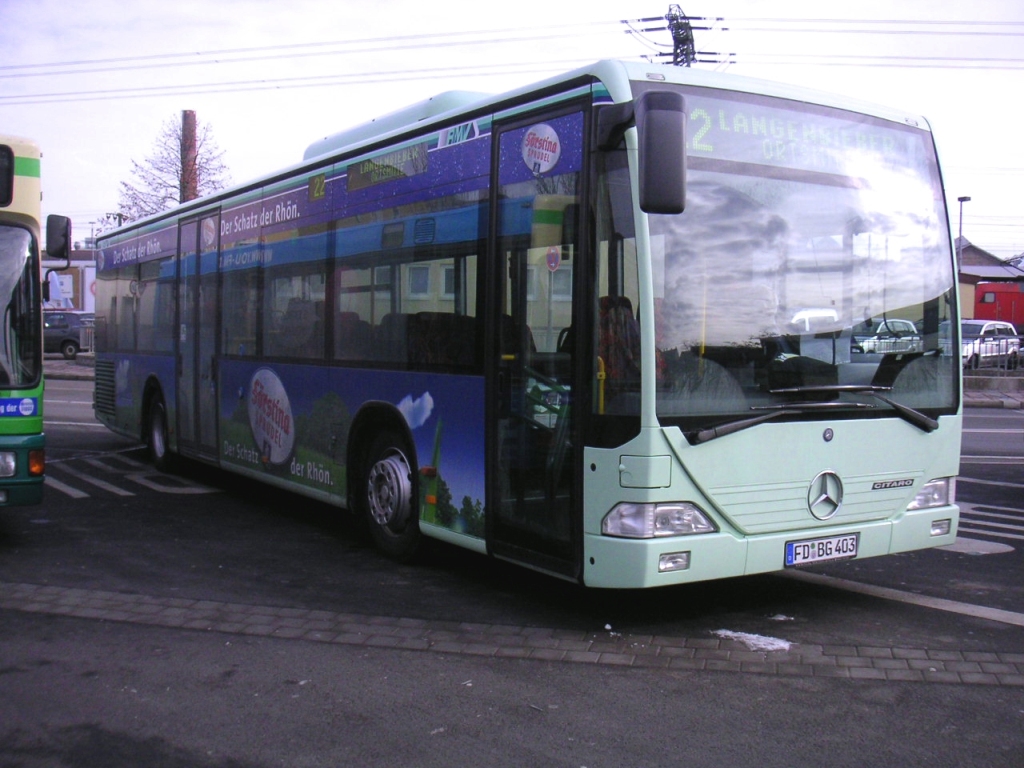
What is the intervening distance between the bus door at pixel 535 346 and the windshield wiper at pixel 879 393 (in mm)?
1219

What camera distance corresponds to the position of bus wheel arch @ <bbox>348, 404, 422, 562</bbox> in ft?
25.3

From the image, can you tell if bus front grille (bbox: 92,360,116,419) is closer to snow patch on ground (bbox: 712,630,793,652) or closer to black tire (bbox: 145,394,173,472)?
black tire (bbox: 145,394,173,472)

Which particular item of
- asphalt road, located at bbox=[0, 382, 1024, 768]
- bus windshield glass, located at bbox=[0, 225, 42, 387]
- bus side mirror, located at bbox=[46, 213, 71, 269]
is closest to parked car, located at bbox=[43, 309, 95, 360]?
bus side mirror, located at bbox=[46, 213, 71, 269]

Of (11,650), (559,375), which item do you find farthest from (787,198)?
(11,650)

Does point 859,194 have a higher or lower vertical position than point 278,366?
higher

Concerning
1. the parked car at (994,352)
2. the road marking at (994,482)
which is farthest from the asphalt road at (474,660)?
the parked car at (994,352)

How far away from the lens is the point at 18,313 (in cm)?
812

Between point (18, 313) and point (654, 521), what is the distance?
521cm

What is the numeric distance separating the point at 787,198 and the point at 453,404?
7.98 feet

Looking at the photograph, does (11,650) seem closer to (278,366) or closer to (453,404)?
(453,404)

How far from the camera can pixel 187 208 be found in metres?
12.1

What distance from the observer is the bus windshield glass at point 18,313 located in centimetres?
805

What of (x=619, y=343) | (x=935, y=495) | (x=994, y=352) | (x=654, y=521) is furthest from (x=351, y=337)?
(x=994, y=352)

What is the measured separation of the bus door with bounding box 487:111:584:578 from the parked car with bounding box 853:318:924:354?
1.73 metres
